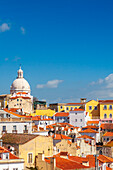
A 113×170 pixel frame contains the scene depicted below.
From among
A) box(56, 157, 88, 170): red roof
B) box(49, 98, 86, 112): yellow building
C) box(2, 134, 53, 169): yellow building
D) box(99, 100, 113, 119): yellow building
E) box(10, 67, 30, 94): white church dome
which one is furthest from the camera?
box(10, 67, 30, 94): white church dome

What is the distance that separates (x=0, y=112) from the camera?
4953cm

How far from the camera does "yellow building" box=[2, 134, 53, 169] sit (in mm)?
38250

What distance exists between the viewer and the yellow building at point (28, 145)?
38250mm

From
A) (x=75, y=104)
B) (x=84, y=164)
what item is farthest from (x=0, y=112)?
(x=75, y=104)

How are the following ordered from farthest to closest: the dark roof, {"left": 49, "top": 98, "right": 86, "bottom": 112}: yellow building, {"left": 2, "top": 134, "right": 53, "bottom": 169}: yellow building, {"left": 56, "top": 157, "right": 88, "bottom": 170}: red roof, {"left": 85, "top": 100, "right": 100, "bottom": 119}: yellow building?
{"left": 49, "top": 98, "right": 86, "bottom": 112}: yellow building → {"left": 85, "top": 100, "right": 100, "bottom": 119}: yellow building → the dark roof → {"left": 2, "top": 134, "right": 53, "bottom": 169}: yellow building → {"left": 56, "top": 157, "right": 88, "bottom": 170}: red roof

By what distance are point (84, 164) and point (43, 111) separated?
5881cm

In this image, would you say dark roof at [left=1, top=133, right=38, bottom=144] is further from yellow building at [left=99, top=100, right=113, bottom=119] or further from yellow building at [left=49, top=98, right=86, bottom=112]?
yellow building at [left=49, top=98, right=86, bottom=112]

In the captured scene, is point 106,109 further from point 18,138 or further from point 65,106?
point 18,138

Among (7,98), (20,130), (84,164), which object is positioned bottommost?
(84,164)

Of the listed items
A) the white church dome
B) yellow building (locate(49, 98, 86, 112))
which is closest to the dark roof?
yellow building (locate(49, 98, 86, 112))

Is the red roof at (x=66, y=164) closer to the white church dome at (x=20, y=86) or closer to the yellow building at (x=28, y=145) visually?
the yellow building at (x=28, y=145)

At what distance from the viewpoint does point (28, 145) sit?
3888 centimetres

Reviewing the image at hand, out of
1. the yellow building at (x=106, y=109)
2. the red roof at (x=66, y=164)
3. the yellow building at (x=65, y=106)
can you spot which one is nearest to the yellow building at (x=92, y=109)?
the yellow building at (x=106, y=109)

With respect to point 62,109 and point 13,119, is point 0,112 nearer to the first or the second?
point 13,119
